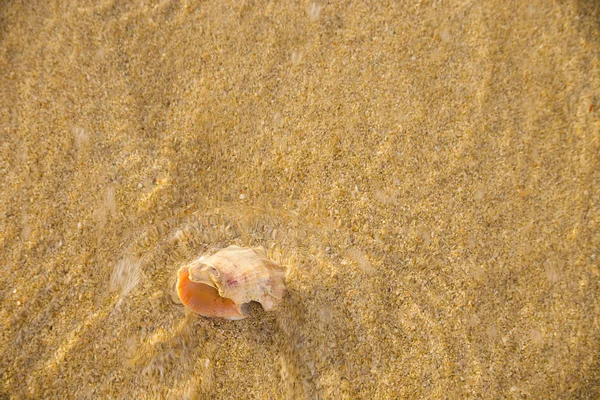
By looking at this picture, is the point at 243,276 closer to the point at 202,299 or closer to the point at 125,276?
the point at 202,299

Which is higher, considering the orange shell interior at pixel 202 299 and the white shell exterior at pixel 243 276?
the white shell exterior at pixel 243 276

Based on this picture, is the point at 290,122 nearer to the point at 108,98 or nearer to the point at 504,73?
the point at 108,98

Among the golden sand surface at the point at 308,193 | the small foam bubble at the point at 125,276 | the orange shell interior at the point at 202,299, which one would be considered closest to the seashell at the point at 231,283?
the orange shell interior at the point at 202,299

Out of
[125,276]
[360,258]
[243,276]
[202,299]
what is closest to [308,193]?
[360,258]

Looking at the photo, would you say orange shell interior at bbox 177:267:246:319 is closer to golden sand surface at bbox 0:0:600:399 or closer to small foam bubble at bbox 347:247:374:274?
golden sand surface at bbox 0:0:600:399

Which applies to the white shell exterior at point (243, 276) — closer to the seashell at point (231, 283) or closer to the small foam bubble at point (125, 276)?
the seashell at point (231, 283)

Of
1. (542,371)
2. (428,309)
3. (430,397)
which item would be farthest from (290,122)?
(542,371)

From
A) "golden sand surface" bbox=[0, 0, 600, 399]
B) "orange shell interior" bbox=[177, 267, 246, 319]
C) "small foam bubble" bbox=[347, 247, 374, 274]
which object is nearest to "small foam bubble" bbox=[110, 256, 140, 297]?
"golden sand surface" bbox=[0, 0, 600, 399]
